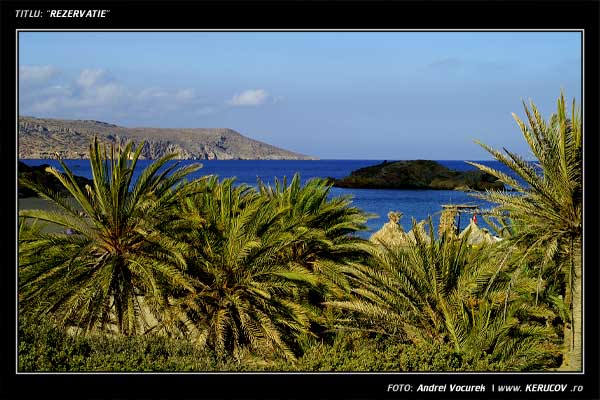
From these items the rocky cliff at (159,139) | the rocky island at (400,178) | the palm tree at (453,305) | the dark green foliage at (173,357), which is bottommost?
the dark green foliage at (173,357)

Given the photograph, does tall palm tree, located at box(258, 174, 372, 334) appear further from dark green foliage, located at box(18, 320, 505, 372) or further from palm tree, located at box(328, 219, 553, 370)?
dark green foliage, located at box(18, 320, 505, 372)

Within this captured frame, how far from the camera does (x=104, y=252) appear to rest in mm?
13617

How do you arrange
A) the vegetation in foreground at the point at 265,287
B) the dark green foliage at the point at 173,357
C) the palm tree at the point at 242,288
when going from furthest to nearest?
the palm tree at the point at 242,288, the vegetation in foreground at the point at 265,287, the dark green foliage at the point at 173,357

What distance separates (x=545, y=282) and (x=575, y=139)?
9.93 ft

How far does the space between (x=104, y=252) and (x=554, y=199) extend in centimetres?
823

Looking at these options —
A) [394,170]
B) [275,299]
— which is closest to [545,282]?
[275,299]

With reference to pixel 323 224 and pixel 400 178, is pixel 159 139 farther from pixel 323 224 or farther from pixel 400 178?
pixel 323 224

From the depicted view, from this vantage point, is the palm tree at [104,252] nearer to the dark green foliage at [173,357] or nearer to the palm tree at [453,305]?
the dark green foliage at [173,357]

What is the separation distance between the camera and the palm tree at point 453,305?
13008 millimetres

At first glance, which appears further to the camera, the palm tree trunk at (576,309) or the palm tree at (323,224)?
the palm tree at (323,224)

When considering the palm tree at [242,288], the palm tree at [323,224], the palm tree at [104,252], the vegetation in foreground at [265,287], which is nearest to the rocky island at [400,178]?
the palm tree at [323,224]

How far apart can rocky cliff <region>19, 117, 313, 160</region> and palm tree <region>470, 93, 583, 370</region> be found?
114ft

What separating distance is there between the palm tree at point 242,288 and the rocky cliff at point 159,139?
30293mm

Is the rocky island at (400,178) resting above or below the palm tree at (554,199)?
above
